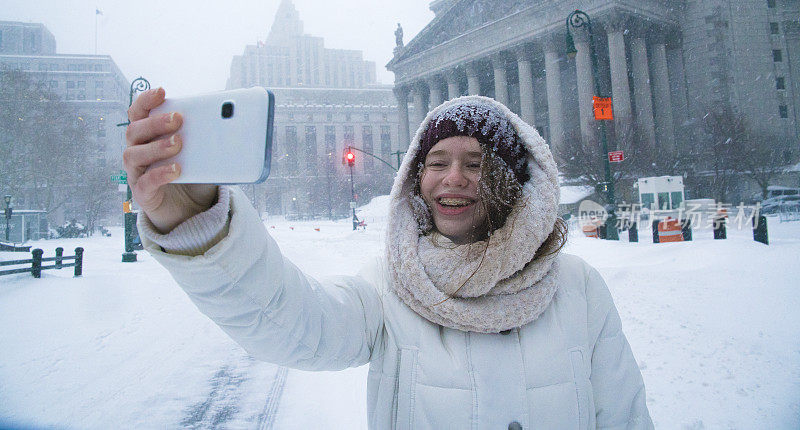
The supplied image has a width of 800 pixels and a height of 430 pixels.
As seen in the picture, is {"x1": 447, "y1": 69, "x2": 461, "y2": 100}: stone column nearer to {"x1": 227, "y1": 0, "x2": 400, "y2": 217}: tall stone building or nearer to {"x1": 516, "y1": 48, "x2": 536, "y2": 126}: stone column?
{"x1": 516, "y1": 48, "x2": 536, "y2": 126}: stone column

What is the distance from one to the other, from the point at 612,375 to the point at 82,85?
249 feet

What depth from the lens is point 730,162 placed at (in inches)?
1255

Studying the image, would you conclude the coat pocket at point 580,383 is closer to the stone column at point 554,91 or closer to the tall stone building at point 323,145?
the stone column at point 554,91

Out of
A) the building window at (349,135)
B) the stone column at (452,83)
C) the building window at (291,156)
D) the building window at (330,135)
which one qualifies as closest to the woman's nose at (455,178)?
the stone column at (452,83)

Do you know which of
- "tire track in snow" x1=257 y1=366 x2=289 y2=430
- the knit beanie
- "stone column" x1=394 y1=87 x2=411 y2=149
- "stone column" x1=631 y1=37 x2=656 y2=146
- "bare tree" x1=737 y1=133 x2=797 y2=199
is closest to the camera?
the knit beanie

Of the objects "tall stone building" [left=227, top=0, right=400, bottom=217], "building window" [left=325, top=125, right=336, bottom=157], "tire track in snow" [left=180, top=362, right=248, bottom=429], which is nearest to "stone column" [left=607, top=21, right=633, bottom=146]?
"tall stone building" [left=227, top=0, right=400, bottom=217]

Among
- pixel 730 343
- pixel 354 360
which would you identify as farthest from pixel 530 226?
pixel 730 343

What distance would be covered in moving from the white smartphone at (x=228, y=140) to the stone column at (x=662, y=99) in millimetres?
41666

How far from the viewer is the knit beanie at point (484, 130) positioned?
186 cm

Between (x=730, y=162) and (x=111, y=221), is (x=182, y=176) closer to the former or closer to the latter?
(x=730, y=162)

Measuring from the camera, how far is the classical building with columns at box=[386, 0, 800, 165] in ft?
115

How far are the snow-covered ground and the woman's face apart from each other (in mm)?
2388

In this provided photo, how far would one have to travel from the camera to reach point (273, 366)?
4992 mm

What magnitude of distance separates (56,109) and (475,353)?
52.8 m
